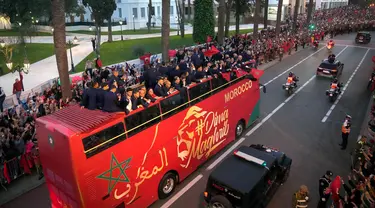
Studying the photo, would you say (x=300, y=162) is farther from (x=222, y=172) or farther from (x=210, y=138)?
(x=222, y=172)

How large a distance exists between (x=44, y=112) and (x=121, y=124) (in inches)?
291

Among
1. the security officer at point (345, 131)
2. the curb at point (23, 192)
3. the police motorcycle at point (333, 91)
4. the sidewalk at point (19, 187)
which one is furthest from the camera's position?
the police motorcycle at point (333, 91)

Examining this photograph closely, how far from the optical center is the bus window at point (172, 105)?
934 cm

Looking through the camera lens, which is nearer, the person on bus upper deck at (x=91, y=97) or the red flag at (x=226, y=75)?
the person on bus upper deck at (x=91, y=97)

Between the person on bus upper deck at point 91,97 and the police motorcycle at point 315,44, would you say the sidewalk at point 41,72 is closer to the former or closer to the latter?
the person on bus upper deck at point 91,97

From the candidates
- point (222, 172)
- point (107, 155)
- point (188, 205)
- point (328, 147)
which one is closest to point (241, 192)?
point (222, 172)

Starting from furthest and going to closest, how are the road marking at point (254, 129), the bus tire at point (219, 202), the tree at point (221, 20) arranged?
the tree at point (221, 20) → the road marking at point (254, 129) → the bus tire at point (219, 202)

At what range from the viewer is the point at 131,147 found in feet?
27.2

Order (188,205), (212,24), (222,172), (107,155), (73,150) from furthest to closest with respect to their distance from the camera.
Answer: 1. (212,24)
2. (188,205)
3. (222,172)
4. (107,155)
5. (73,150)

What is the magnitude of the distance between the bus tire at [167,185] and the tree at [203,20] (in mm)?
29263

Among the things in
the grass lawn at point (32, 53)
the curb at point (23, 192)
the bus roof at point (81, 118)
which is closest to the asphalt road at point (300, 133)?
the curb at point (23, 192)

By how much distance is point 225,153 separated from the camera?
13.0 meters

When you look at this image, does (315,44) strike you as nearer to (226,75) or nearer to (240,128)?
(240,128)

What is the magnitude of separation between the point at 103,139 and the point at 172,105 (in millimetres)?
2864
